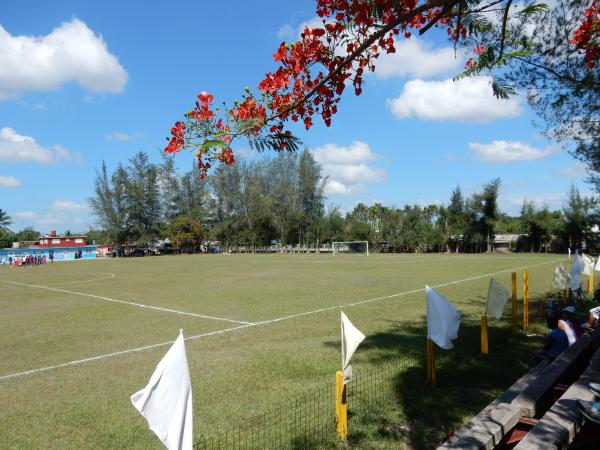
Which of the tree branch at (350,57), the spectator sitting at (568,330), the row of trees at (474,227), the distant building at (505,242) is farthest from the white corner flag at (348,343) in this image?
the distant building at (505,242)

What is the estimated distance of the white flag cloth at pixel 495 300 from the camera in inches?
342

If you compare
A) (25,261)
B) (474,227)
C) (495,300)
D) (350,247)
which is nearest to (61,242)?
(25,261)

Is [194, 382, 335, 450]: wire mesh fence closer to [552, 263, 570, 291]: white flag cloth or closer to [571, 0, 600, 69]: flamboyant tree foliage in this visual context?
[571, 0, 600, 69]: flamboyant tree foliage

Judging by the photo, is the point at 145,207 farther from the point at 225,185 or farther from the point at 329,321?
the point at 329,321

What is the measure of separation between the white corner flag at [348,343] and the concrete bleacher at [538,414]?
138 cm

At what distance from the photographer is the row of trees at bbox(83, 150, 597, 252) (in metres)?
65.3

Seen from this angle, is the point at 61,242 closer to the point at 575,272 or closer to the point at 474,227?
the point at 474,227

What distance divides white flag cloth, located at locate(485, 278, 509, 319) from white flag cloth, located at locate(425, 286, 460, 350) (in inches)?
113

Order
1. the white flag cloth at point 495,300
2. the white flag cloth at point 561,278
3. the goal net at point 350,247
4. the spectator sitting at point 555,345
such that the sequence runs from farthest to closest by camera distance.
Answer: the goal net at point 350,247
the white flag cloth at point 561,278
the white flag cloth at point 495,300
the spectator sitting at point 555,345

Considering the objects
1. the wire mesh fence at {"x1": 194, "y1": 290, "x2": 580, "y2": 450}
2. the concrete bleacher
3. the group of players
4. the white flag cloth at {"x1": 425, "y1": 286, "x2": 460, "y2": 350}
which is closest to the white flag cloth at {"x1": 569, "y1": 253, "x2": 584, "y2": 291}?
the wire mesh fence at {"x1": 194, "y1": 290, "x2": 580, "y2": 450}

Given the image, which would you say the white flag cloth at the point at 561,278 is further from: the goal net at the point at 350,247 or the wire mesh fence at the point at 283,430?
the goal net at the point at 350,247

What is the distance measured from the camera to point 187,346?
9.32 metres

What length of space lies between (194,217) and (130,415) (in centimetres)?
7362

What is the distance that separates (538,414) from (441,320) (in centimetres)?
165
